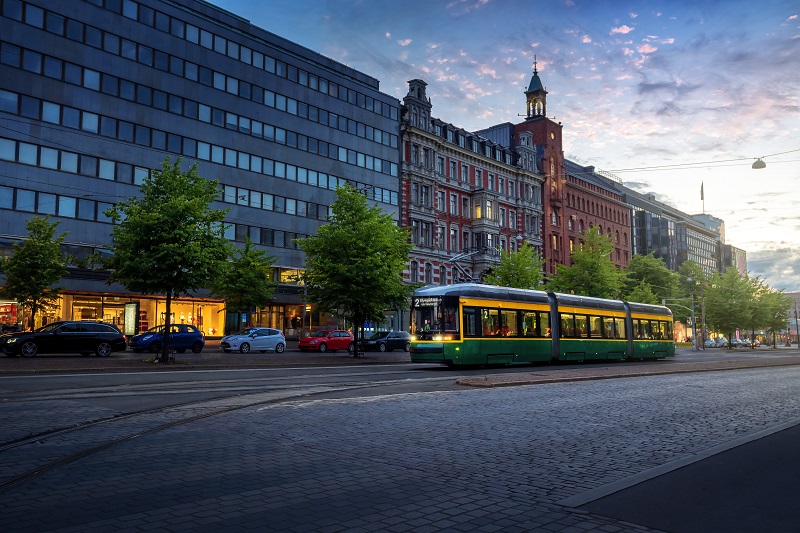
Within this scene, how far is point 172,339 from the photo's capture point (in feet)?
114

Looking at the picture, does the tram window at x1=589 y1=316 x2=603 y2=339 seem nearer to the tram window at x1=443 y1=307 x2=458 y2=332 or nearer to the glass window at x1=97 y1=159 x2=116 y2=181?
the tram window at x1=443 y1=307 x2=458 y2=332

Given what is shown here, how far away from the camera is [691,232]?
139875mm

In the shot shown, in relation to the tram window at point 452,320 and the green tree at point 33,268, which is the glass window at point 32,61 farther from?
the tram window at point 452,320

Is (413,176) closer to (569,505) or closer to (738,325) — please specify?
(738,325)

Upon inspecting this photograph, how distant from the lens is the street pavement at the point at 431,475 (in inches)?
201

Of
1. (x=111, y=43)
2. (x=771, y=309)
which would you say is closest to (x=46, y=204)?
(x=111, y=43)

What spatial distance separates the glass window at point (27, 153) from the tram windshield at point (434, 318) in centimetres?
2767

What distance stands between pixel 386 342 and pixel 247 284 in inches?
402

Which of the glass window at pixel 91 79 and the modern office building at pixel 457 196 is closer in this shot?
the glass window at pixel 91 79

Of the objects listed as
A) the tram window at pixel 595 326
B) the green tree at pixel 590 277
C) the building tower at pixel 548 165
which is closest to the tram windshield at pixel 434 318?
the tram window at pixel 595 326

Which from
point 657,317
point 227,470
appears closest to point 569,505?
point 227,470

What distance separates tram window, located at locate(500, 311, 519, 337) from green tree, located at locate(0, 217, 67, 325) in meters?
23.3

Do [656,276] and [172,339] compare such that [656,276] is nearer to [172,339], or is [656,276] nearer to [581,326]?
[581,326]

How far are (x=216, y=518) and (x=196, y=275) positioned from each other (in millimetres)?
23196
